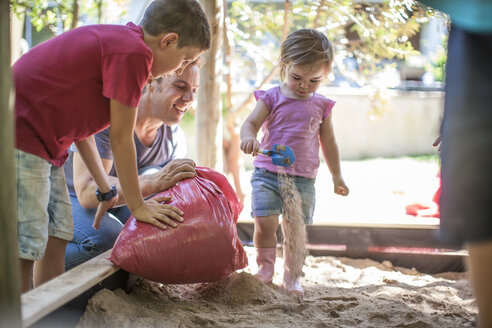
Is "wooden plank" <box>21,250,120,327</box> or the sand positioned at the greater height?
"wooden plank" <box>21,250,120,327</box>

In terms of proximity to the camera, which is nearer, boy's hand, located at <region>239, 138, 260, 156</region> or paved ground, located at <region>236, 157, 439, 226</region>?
boy's hand, located at <region>239, 138, 260, 156</region>

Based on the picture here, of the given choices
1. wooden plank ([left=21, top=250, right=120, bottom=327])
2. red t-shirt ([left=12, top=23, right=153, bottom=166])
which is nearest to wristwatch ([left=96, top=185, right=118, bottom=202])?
wooden plank ([left=21, top=250, right=120, bottom=327])

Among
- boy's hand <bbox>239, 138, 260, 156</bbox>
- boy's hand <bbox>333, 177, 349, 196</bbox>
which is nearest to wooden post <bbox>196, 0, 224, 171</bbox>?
boy's hand <bbox>333, 177, 349, 196</bbox>

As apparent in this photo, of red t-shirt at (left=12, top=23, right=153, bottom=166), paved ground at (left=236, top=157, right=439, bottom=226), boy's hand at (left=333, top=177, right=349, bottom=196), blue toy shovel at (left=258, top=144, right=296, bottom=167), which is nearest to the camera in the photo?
red t-shirt at (left=12, top=23, right=153, bottom=166)

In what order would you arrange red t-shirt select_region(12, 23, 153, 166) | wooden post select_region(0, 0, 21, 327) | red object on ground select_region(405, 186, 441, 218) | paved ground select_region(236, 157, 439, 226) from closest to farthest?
1. wooden post select_region(0, 0, 21, 327)
2. red t-shirt select_region(12, 23, 153, 166)
3. paved ground select_region(236, 157, 439, 226)
4. red object on ground select_region(405, 186, 441, 218)

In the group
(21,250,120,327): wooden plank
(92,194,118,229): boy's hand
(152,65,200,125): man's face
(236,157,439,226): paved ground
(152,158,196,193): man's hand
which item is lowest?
(236,157,439,226): paved ground

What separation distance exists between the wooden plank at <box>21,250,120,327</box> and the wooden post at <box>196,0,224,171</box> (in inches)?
71.3

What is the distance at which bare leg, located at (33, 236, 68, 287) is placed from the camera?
2277 millimetres

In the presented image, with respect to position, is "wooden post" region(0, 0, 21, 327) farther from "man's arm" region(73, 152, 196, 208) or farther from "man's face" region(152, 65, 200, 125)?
"man's face" region(152, 65, 200, 125)

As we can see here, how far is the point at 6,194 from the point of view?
3.78 ft

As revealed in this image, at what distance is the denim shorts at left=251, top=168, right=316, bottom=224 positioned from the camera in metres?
2.80

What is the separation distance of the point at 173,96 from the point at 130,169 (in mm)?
893

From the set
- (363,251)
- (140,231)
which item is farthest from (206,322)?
(363,251)

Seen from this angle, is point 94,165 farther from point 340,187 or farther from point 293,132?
point 340,187
